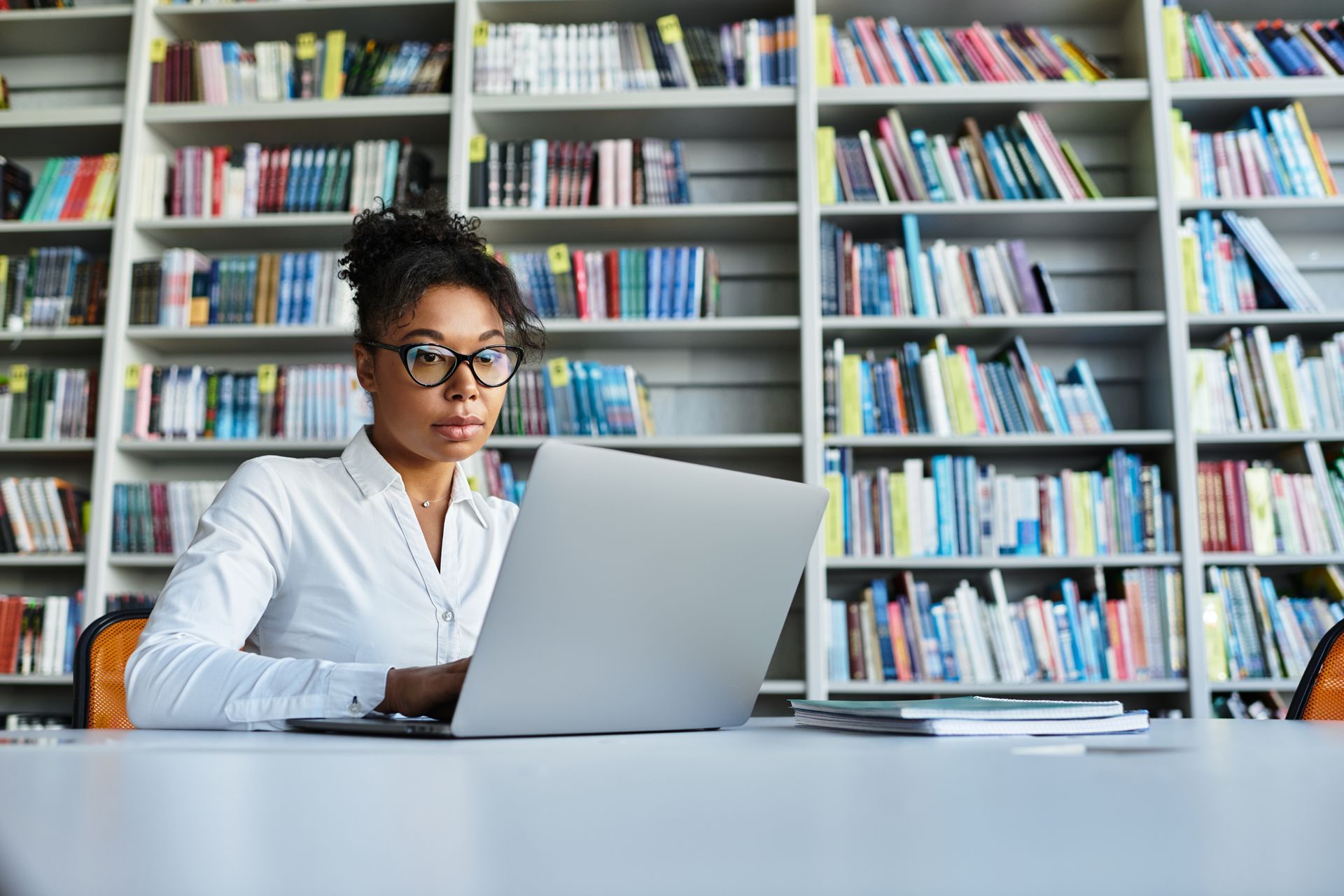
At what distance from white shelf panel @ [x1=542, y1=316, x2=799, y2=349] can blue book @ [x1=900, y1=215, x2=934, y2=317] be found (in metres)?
0.33

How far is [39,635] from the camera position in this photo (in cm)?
298

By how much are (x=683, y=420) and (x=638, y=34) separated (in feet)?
3.66

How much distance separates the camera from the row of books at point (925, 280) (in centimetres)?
288

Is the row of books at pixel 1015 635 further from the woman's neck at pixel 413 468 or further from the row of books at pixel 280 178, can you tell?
the row of books at pixel 280 178

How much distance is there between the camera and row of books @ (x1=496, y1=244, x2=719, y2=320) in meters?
2.93

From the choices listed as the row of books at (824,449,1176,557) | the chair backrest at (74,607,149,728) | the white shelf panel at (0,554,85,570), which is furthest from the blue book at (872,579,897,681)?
the white shelf panel at (0,554,85,570)

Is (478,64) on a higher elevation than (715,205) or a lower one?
higher

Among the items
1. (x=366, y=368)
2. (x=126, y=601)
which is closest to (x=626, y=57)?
(x=366, y=368)

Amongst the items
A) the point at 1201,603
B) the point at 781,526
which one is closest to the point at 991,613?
the point at 1201,603

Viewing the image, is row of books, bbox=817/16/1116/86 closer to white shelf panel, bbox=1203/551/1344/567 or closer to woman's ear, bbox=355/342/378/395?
white shelf panel, bbox=1203/551/1344/567

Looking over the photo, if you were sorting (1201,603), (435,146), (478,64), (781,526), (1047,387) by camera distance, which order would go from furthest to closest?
1. (435,146)
2. (478,64)
3. (1047,387)
4. (1201,603)
5. (781,526)

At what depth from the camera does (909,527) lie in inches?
109

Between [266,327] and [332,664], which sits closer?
[332,664]

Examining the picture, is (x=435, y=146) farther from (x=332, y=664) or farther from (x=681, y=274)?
(x=332, y=664)
